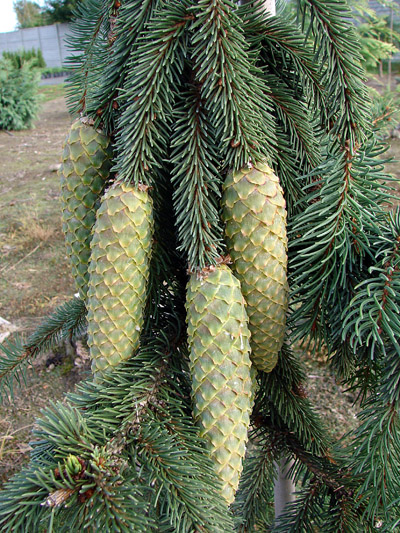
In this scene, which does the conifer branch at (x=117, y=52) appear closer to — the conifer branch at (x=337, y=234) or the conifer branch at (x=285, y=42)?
the conifer branch at (x=285, y=42)

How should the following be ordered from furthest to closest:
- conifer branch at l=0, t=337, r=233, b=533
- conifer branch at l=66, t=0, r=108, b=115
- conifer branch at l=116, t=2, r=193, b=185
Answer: conifer branch at l=66, t=0, r=108, b=115 < conifer branch at l=116, t=2, r=193, b=185 < conifer branch at l=0, t=337, r=233, b=533

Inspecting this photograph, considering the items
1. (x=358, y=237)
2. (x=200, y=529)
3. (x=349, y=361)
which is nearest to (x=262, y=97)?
(x=358, y=237)

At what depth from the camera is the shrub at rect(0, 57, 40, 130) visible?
7.92 meters

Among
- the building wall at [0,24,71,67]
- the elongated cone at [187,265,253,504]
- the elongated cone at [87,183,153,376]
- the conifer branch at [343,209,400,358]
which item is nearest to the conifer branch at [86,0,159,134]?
the elongated cone at [87,183,153,376]

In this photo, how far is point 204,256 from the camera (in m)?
0.58

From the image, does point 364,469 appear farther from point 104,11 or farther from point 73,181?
point 104,11

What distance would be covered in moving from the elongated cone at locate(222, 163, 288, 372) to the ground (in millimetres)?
265

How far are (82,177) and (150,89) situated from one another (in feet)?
0.55

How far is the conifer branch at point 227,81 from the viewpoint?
0.54 meters

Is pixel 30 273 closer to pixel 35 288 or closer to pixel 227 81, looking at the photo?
pixel 35 288

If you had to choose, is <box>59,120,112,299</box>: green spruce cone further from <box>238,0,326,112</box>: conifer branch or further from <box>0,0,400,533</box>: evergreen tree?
<box>238,0,326,112</box>: conifer branch

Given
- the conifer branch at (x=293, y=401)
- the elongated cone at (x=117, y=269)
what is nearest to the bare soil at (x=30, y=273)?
the elongated cone at (x=117, y=269)

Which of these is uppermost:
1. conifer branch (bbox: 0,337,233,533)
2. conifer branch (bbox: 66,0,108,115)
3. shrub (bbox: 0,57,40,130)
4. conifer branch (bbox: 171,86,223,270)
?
conifer branch (bbox: 66,0,108,115)

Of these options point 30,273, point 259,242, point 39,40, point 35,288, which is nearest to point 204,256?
point 259,242
